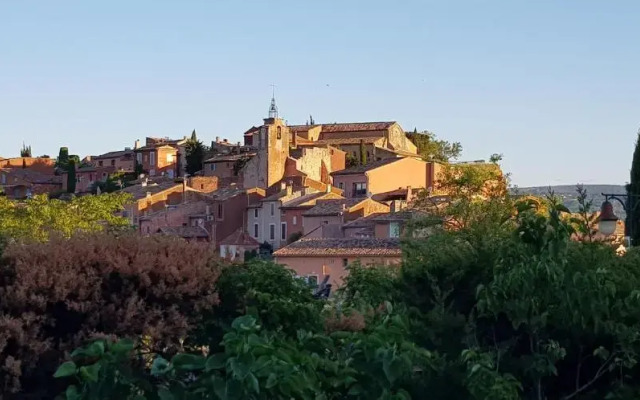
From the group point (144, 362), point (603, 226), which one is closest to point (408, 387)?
point (144, 362)

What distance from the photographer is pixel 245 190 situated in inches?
3595

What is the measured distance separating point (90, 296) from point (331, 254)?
45.3 metres

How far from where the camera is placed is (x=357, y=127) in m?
110

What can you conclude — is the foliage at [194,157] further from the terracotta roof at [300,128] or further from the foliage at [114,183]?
the terracotta roof at [300,128]

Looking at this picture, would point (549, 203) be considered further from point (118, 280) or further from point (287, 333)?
point (118, 280)

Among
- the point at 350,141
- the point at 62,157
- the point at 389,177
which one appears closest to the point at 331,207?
the point at 389,177

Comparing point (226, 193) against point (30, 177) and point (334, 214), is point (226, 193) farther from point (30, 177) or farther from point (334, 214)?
point (30, 177)

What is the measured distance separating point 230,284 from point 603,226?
528cm

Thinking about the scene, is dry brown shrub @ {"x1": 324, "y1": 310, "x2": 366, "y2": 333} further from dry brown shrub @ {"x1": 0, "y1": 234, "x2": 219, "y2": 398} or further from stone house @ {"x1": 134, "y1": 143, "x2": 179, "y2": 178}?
stone house @ {"x1": 134, "y1": 143, "x2": 179, "y2": 178}

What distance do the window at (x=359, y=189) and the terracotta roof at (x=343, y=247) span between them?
23313 millimetres

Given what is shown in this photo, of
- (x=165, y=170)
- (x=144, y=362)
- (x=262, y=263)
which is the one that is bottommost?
(x=144, y=362)

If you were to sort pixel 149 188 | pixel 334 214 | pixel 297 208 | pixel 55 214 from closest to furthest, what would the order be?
pixel 55 214, pixel 334 214, pixel 297 208, pixel 149 188

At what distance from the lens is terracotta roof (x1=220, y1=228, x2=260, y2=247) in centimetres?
8231

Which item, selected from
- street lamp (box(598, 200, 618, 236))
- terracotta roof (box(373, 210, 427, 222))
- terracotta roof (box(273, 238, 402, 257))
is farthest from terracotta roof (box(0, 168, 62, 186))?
street lamp (box(598, 200, 618, 236))
